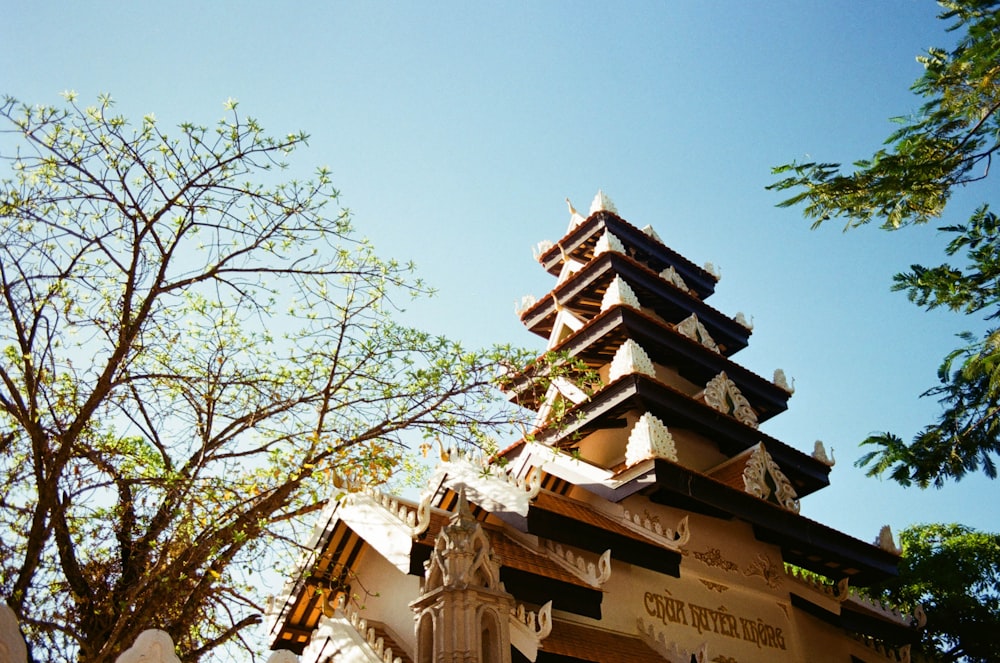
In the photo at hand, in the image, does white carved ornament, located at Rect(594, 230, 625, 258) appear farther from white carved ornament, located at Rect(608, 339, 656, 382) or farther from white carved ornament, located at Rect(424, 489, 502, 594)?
white carved ornament, located at Rect(424, 489, 502, 594)

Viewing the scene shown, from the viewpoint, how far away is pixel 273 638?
12938mm

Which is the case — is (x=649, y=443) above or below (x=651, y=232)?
below

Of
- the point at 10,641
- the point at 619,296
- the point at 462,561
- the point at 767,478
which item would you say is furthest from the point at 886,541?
the point at 10,641

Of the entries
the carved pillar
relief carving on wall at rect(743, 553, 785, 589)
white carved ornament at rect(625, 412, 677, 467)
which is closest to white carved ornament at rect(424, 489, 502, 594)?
the carved pillar

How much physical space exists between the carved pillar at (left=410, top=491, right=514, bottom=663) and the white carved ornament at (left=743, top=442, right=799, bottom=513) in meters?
8.14

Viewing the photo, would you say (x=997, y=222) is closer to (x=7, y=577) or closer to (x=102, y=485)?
(x=102, y=485)

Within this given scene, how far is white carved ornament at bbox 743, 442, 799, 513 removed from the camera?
48.4ft

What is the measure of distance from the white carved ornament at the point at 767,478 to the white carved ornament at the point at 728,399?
1.54m

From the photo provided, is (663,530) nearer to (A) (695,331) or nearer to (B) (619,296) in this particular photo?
(B) (619,296)

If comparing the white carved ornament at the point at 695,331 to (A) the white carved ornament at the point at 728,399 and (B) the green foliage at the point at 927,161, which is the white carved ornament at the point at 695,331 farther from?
(B) the green foliage at the point at 927,161

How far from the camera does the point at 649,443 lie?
13.0m

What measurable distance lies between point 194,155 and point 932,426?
30.2 ft

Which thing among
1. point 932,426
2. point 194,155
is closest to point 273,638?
point 194,155

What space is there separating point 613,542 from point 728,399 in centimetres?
658
